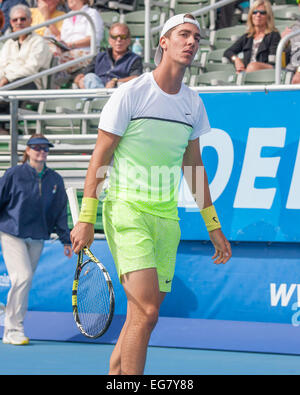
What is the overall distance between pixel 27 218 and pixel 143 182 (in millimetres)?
3902

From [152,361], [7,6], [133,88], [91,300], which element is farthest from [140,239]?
[7,6]

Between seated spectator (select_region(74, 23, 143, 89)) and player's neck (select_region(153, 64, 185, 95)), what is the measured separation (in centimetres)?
556

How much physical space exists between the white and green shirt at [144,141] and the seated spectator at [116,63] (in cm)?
562

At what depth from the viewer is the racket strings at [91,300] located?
5.20 meters

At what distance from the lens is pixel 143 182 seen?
15.0ft

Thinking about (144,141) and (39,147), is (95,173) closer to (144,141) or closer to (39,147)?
(144,141)

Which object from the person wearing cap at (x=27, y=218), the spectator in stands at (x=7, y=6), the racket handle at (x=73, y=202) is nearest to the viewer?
the person wearing cap at (x=27, y=218)

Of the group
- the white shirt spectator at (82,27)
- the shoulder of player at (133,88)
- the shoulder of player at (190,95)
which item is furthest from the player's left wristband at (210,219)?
the white shirt spectator at (82,27)

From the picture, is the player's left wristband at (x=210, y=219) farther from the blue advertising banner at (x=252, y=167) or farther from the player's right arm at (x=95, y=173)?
the blue advertising banner at (x=252, y=167)

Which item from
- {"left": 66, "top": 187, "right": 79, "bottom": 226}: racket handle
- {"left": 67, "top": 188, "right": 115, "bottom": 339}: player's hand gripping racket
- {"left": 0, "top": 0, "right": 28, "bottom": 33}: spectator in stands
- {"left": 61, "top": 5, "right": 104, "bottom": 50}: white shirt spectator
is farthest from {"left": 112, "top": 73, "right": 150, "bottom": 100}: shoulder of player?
{"left": 0, "top": 0, "right": 28, "bottom": 33}: spectator in stands

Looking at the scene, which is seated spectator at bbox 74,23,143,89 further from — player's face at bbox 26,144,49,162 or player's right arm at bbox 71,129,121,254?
player's right arm at bbox 71,129,121,254
